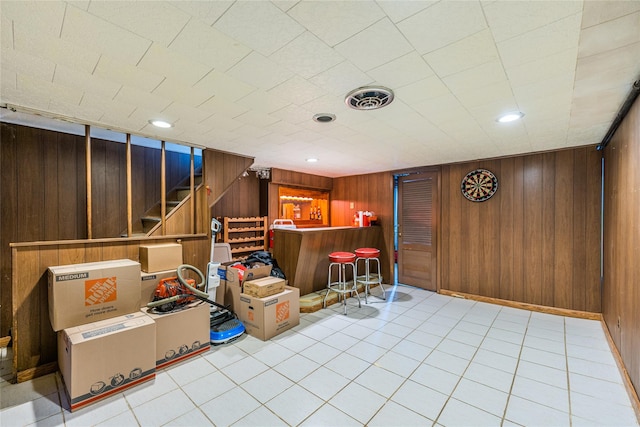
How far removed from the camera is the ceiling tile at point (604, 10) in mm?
1274

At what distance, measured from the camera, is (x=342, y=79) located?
1984 mm

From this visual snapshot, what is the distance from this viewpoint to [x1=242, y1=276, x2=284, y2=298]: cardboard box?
334 cm

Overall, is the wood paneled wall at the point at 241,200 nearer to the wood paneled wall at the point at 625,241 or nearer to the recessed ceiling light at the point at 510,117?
the recessed ceiling light at the point at 510,117

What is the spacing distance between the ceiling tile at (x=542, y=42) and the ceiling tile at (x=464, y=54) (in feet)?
0.23

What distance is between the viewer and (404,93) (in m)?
2.21

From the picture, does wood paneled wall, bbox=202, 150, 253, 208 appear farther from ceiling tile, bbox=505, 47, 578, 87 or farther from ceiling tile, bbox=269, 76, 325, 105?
ceiling tile, bbox=505, 47, 578, 87

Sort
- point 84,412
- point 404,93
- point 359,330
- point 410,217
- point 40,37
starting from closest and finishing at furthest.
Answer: point 40,37 → point 84,412 → point 404,93 → point 359,330 → point 410,217

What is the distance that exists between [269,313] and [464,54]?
3094mm

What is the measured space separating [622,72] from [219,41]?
107 inches

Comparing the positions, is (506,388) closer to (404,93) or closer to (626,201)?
(626,201)

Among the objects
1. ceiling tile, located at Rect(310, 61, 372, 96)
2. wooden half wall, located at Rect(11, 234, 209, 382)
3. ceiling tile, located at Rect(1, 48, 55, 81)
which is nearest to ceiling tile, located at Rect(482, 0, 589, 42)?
ceiling tile, located at Rect(310, 61, 372, 96)

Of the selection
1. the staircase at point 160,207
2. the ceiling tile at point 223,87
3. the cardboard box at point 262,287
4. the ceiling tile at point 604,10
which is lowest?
the cardboard box at point 262,287

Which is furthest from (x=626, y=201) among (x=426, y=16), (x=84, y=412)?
(x=84, y=412)

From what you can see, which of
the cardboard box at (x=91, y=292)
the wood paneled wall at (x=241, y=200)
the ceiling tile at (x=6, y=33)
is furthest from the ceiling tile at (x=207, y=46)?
the wood paneled wall at (x=241, y=200)
